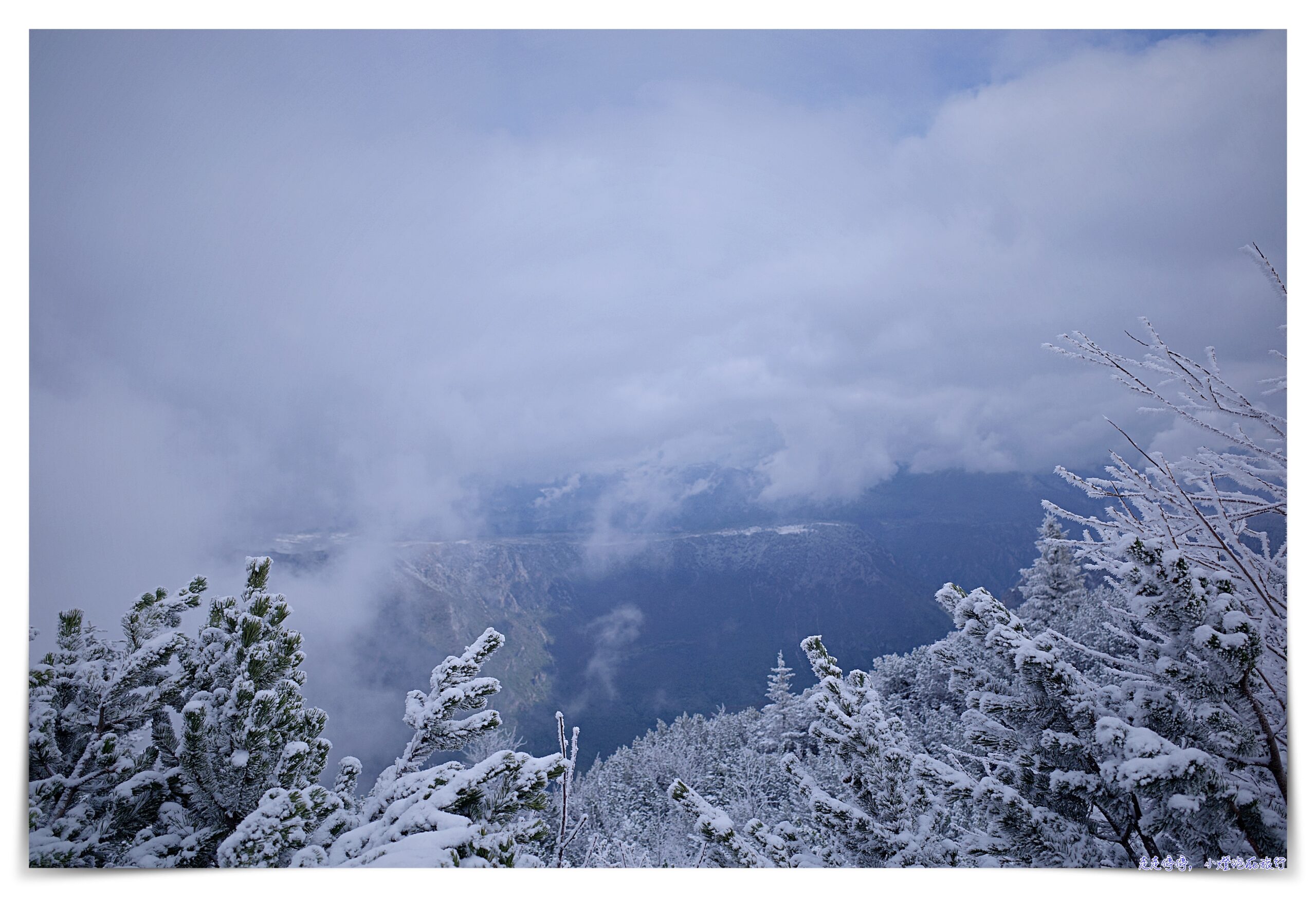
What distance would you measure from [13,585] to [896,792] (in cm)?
506

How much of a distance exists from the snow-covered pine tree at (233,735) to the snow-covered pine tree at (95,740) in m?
0.14

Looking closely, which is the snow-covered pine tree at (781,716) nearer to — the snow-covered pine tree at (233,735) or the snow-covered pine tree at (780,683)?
the snow-covered pine tree at (780,683)

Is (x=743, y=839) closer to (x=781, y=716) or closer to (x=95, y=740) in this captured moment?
(x=95, y=740)

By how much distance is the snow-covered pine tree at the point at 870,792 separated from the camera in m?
2.29

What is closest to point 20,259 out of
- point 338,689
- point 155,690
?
point 155,690

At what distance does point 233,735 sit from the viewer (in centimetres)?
236

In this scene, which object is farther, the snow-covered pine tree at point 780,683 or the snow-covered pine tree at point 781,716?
the snow-covered pine tree at point 780,683

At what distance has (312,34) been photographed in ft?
11.6

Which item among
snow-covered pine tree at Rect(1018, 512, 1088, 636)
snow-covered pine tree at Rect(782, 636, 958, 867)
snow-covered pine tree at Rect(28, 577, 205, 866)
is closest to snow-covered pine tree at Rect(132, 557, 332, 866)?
snow-covered pine tree at Rect(28, 577, 205, 866)

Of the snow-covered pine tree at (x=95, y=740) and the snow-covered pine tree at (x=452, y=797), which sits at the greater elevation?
the snow-covered pine tree at (x=95, y=740)

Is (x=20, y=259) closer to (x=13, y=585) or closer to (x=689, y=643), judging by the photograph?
(x=13, y=585)

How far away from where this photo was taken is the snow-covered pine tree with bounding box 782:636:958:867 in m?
2.29

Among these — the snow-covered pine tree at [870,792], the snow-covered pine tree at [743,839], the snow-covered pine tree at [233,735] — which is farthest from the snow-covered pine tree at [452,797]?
the snow-covered pine tree at [870,792]

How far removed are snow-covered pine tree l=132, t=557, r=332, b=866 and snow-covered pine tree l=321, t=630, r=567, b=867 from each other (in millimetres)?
350
